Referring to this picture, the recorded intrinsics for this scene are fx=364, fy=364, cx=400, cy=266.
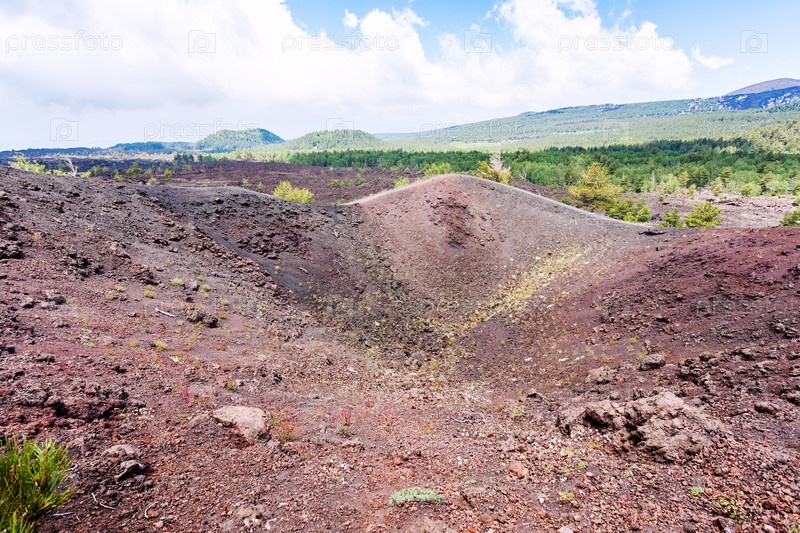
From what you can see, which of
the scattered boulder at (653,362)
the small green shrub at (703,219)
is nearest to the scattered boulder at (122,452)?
the scattered boulder at (653,362)

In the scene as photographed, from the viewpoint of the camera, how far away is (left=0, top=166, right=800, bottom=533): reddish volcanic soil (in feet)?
18.2

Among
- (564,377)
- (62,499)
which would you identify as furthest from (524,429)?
(62,499)

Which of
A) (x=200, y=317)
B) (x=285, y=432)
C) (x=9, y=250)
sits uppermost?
(x=9, y=250)

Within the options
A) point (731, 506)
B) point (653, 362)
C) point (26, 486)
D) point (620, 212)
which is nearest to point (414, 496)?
point (731, 506)

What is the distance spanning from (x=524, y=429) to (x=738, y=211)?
2479 inches

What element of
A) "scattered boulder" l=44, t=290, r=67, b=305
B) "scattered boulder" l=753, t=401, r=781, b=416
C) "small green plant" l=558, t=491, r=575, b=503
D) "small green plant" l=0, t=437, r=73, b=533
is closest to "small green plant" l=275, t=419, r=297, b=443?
"small green plant" l=0, t=437, r=73, b=533

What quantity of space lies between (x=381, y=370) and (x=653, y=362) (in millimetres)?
8534

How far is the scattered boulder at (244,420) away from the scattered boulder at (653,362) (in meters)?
10.0

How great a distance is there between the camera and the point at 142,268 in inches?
537

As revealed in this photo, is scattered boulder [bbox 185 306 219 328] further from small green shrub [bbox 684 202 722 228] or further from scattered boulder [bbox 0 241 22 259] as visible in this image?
small green shrub [bbox 684 202 722 228]

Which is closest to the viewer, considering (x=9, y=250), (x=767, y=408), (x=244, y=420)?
(x=767, y=408)

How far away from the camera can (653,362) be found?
1007 centimetres

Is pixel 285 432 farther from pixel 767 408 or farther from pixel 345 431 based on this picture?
pixel 767 408

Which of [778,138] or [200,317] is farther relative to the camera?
[778,138]
